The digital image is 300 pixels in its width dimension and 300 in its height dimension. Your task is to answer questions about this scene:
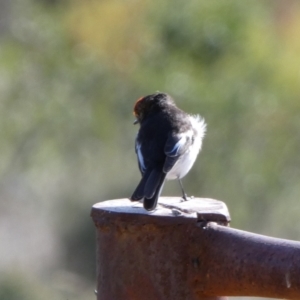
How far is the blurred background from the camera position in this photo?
13992 millimetres

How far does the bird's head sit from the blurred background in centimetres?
631

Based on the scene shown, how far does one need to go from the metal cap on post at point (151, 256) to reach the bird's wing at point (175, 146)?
2476mm

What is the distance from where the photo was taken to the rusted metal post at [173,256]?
7.06 ft

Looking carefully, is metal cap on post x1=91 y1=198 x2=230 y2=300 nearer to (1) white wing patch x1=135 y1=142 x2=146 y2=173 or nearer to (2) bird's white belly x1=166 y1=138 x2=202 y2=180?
(1) white wing patch x1=135 y1=142 x2=146 y2=173

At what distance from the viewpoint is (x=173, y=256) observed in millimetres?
2238

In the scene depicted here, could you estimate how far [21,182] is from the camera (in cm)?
1598

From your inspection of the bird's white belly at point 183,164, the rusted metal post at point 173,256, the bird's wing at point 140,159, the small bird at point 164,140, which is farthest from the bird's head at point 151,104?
the rusted metal post at point 173,256

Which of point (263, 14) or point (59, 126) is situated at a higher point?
point (263, 14)

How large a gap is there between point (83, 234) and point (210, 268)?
11724mm

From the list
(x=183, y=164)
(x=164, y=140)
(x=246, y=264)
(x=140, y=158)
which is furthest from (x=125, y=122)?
(x=246, y=264)

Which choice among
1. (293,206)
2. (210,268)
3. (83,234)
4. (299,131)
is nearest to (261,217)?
(293,206)

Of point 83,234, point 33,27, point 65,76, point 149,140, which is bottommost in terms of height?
point 83,234

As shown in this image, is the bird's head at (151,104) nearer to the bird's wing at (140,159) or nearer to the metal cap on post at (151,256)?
the bird's wing at (140,159)

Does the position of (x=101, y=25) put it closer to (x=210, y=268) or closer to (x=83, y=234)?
(x=83, y=234)
